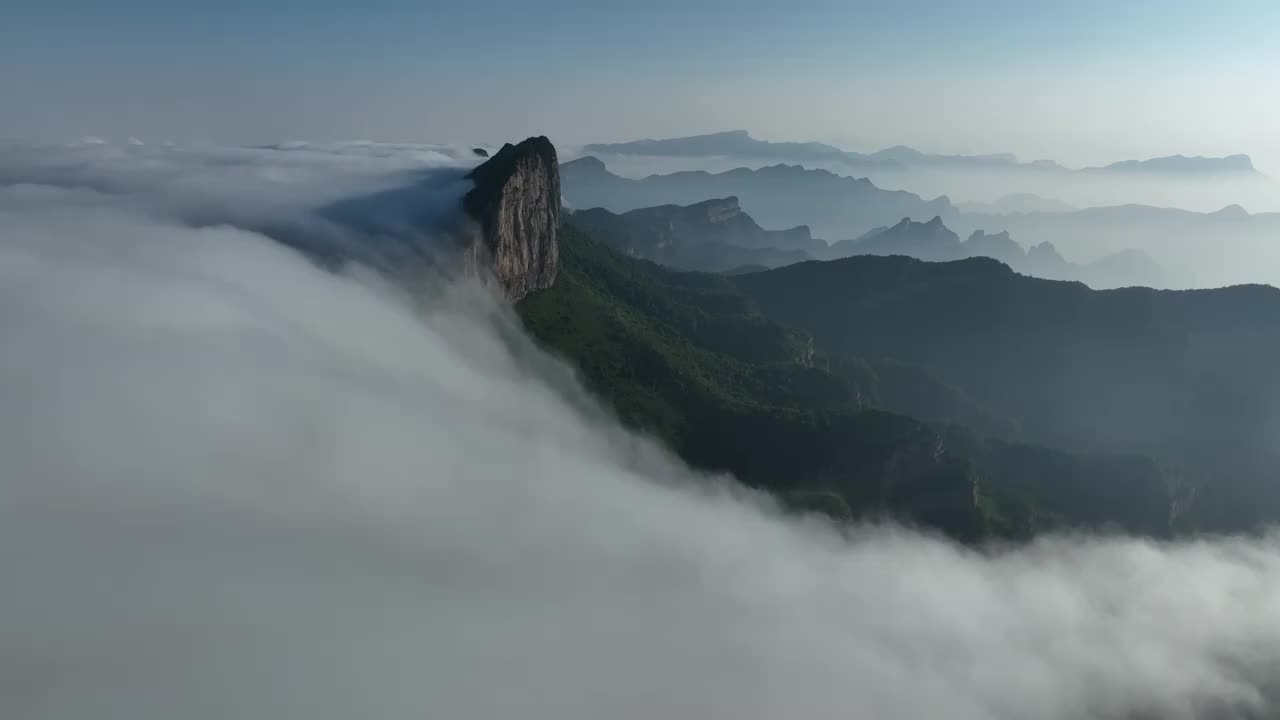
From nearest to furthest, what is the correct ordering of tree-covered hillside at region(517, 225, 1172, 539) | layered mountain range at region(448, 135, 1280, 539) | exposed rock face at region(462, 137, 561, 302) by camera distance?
exposed rock face at region(462, 137, 561, 302)
tree-covered hillside at region(517, 225, 1172, 539)
layered mountain range at region(448, 135, 1280, 539)

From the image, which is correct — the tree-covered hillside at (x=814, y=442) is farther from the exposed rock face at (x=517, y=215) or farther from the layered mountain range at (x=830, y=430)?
the exposed rock face at (x=517, y=215)

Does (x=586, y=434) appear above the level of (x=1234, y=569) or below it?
above

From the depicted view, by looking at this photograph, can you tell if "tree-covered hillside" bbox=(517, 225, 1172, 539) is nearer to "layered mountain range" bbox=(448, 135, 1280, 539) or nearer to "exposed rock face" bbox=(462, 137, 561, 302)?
"layered mountain range" bbox=(448, 135, 1280, 539)

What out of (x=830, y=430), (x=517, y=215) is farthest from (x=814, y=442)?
(x=517, y=215)

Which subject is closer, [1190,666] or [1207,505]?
[1190,666]

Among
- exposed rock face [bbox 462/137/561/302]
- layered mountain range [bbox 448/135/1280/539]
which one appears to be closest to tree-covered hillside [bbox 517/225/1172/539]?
layered mountain range [bbox 448/135/1280/539]

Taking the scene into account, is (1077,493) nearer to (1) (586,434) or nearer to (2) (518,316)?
(1) (586,434)

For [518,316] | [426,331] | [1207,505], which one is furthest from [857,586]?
[1207,505]

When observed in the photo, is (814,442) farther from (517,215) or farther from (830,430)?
(517,215)

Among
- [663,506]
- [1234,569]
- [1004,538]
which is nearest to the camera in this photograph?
[663,506]

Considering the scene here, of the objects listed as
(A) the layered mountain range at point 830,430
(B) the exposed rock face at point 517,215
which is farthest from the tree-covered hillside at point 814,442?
(B) the exposed rock face at point 517,215
